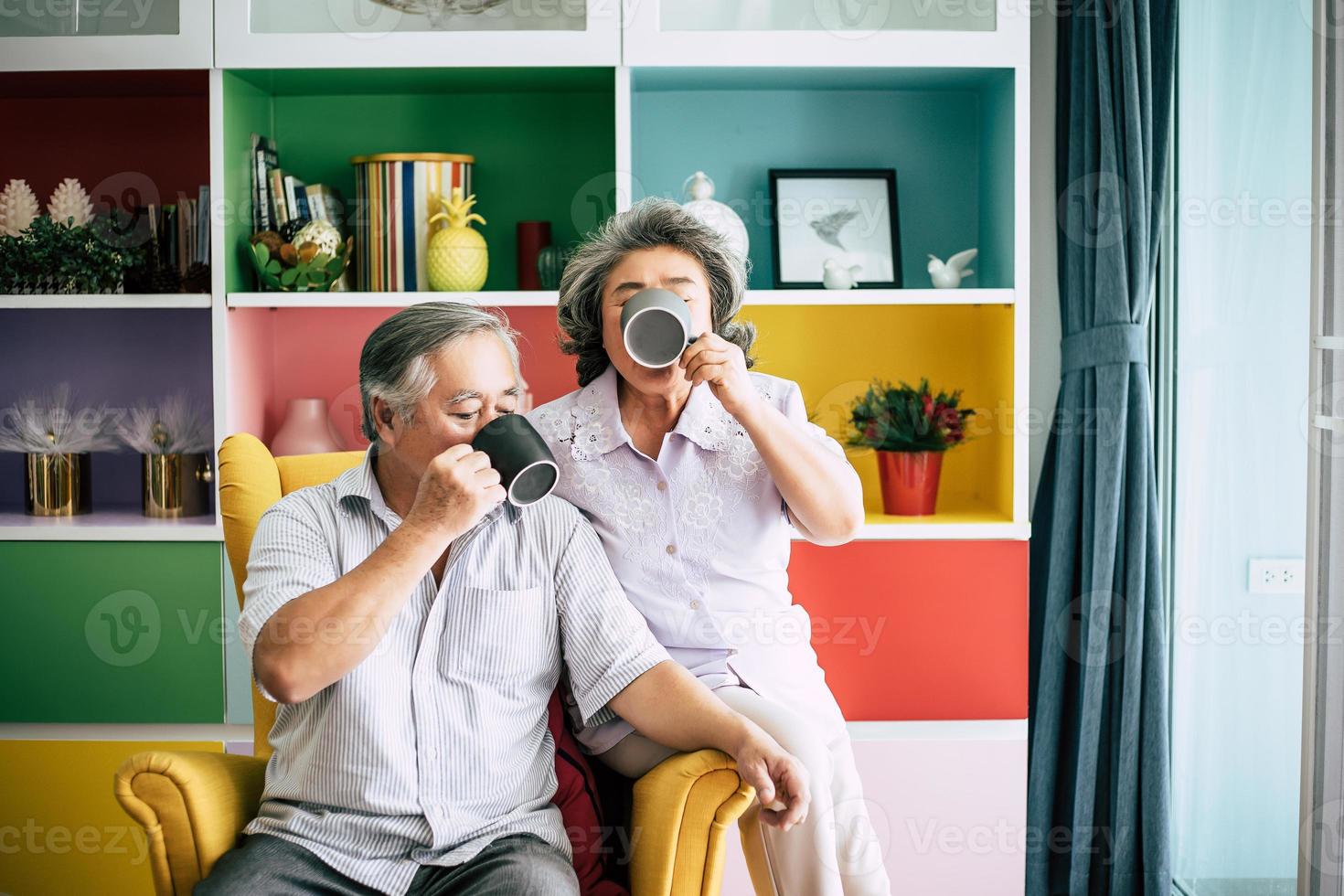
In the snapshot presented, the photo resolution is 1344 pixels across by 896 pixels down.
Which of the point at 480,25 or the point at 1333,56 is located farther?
the point at 480,25

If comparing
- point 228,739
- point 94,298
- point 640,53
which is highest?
point 640,53

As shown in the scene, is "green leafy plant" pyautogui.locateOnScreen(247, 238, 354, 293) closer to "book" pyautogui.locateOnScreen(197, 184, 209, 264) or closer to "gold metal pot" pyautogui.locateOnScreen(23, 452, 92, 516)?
"book" pyautogui.locateOnScreen(197, 184, 209, 264)

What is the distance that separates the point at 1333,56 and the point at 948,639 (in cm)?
126

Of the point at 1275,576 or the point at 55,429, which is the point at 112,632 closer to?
the point at 55,429

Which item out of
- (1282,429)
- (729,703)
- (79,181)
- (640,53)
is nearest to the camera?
(729,703)

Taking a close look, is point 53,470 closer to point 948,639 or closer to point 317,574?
point 317,574

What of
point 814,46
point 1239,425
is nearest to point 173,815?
point 814,46

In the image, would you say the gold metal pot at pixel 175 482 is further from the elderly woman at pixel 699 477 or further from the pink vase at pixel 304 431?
the elderly woman at pixel 699 477

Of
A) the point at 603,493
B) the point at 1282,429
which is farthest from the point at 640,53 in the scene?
the point at 1282,429

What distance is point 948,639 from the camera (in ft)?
7.82

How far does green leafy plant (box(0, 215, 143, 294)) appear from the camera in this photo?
2.42m

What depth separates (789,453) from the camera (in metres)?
1.71

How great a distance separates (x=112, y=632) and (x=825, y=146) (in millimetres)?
1921

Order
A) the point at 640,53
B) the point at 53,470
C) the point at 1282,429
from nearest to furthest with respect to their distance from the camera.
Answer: the point at 1282,429, the point at 640,53, the point at 53,470
